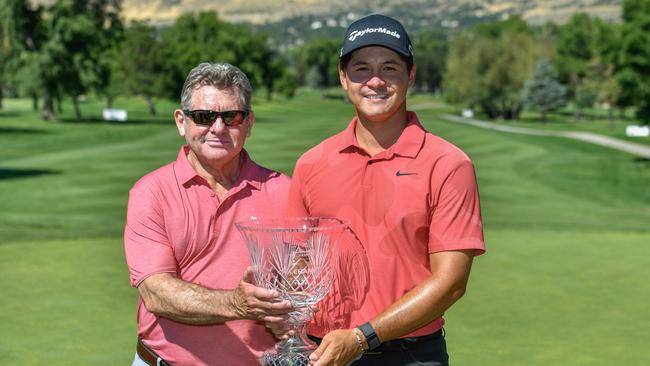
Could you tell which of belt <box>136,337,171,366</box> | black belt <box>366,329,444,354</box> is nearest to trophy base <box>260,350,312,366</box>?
black belt <box>366,329,444,354</box>

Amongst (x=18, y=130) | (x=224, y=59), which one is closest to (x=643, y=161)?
(x=18, y=130)

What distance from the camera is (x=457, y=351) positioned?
7691 mm

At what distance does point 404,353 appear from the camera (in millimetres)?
3967

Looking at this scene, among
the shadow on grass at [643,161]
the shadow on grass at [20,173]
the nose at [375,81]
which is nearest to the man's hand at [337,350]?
the nose at [375,81]

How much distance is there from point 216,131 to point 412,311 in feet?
3.55

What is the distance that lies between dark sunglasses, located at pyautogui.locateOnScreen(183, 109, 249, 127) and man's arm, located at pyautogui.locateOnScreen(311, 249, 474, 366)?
0.97 metres

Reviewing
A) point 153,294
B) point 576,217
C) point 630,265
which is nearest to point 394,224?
point 153,294

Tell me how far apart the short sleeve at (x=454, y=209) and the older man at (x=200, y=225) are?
748 millimetres

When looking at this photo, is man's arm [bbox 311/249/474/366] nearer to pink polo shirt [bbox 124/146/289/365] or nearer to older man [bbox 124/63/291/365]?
older man [bbox 124/63/291/365]

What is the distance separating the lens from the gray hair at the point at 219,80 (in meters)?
3.97

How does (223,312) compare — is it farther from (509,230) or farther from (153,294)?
(509,230)

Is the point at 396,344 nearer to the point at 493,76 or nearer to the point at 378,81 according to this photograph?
the point at 378,81

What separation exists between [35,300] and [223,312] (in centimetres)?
623

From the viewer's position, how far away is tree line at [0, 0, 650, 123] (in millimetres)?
54000
